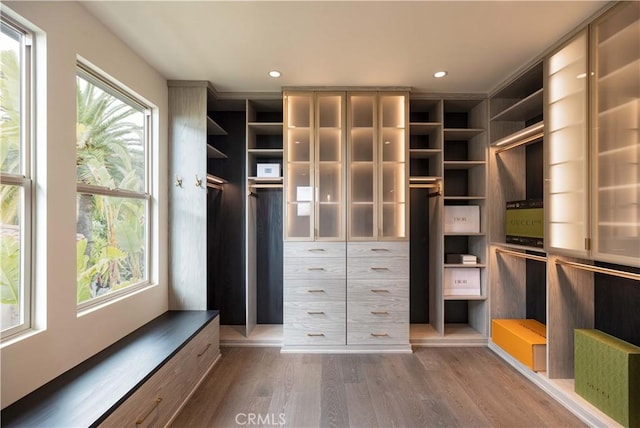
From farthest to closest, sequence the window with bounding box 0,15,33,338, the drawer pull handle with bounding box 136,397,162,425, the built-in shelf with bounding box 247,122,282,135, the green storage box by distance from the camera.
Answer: the built-in shelf with bounding box 247,122,282,135 → the green storage box → the drawer pull handle with bounding box 136,397,162,425 → the window with bounding box 0,15,33,338

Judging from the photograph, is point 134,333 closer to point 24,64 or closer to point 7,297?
point 7,297

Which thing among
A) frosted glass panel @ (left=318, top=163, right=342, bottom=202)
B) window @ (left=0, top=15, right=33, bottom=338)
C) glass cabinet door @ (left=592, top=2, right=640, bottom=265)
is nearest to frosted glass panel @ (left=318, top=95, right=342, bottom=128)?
frosted glass panel @ (left=318, top=163, right=342, bottom=202)

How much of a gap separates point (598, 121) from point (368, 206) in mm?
1742

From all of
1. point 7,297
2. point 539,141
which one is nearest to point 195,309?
point 7,297

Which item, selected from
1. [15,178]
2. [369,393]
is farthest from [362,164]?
[15,178]

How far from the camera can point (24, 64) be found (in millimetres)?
1530

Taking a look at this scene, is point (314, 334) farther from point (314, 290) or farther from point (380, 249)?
point (380, 249)

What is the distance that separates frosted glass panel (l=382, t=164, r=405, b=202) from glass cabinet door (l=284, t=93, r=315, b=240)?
0.73 m

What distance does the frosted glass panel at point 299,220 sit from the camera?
292 cm

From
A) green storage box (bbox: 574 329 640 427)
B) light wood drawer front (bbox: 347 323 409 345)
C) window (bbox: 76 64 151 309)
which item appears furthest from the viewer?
light wood drawer front (bbox: 347 323 409 345)

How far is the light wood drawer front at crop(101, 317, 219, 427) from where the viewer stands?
1.52 m

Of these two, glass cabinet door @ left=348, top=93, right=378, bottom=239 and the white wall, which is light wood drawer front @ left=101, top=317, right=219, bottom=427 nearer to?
the white wall

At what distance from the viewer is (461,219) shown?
122 inches

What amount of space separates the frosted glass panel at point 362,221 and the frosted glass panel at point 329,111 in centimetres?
85
